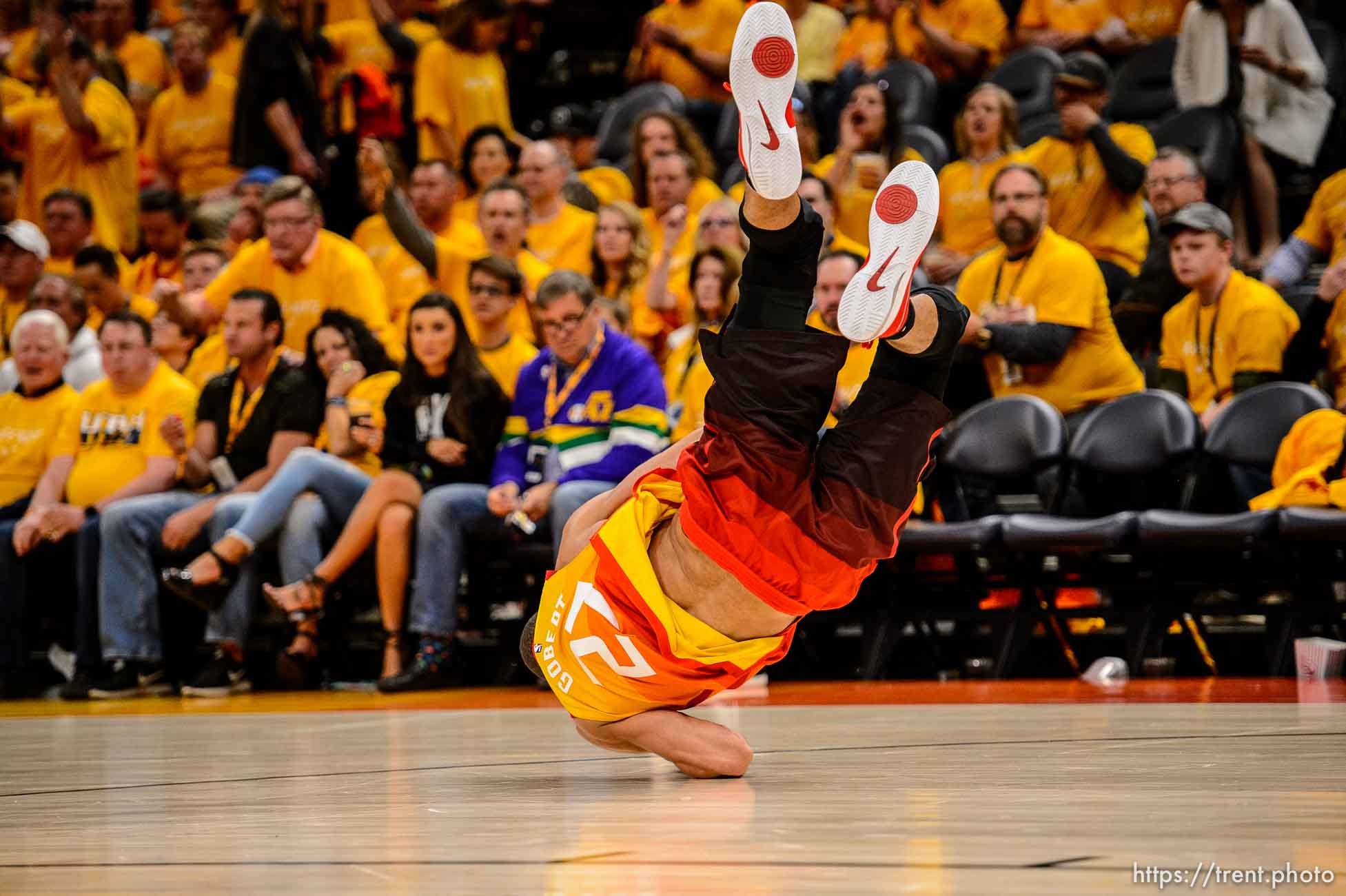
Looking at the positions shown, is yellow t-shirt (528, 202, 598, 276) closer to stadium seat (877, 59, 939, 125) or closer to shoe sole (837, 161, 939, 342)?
stadium seat (877, 59, 939, 125)

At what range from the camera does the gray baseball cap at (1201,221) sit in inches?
241

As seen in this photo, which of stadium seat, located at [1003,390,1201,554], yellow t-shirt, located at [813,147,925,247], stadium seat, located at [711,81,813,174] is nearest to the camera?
stadium seat, located at [1003,390,1201,554]

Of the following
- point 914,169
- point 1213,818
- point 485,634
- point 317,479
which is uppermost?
point 914,169

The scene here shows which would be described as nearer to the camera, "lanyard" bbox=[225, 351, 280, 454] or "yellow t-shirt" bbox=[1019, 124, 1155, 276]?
"lanyard" bbox=[225, 351, 280, 454]

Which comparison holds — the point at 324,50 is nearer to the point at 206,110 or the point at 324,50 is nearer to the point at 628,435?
the point at 206,110

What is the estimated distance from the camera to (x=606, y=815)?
7.66ft

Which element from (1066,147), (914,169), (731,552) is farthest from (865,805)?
(1066,147)

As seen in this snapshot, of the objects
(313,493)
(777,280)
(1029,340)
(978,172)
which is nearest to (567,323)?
(313,493)

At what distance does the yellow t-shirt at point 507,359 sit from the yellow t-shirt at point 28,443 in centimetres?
191

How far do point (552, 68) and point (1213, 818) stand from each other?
1012 cm

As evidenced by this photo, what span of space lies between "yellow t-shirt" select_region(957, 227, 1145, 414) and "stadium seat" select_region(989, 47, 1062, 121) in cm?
255

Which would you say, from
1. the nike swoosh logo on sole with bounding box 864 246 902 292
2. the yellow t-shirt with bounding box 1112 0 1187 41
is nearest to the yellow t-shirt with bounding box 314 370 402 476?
the nike swoosh logo on sole with bounding box 864 246 902 292

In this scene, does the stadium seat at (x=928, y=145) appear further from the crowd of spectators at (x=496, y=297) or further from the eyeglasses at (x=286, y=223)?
the eyeglasses at (x=286, y=223)

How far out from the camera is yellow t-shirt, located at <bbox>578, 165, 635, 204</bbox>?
9.04 meters
